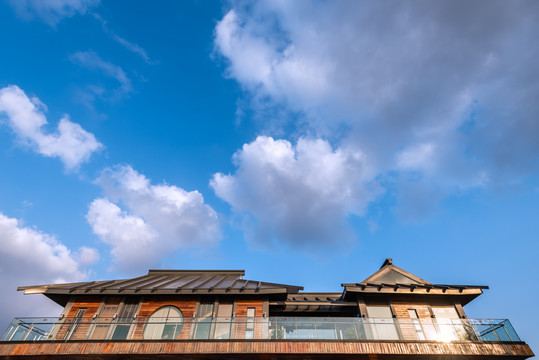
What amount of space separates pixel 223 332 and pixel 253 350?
5.16ft

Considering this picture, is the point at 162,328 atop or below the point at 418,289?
below

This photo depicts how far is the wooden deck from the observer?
1206cm

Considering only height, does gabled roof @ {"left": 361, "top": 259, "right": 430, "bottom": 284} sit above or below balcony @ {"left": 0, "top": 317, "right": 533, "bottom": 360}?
above

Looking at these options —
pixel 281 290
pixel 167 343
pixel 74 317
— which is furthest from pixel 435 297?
pixel 74 317

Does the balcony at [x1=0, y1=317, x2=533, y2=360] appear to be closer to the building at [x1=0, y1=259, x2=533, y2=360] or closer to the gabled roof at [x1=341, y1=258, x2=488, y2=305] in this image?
the building at [x1=0, y1=259, x2=533, y2=360]

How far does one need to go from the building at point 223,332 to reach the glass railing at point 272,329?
39mm

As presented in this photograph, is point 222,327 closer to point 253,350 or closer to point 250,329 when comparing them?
point 250,329

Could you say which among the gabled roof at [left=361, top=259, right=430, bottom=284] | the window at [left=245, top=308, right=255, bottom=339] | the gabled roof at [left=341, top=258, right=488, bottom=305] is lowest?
the window at [left=245, top=308, right=255, bottom=339]

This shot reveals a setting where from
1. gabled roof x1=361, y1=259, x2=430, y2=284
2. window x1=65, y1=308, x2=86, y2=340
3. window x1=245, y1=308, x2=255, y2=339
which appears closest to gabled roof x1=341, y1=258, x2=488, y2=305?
gabled roof x1=361, y1=259, x2=430, y2=284

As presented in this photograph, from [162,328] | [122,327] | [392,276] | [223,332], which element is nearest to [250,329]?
[223,332]

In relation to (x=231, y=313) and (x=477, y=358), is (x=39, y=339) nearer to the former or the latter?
(x=231, y=313)

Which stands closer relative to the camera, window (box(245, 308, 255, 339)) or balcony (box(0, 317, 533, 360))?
balcony (box(0, 317, 533, 360))

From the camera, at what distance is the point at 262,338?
12469 mm

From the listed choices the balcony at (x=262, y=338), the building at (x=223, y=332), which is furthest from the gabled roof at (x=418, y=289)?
the balcony at (x=262, y=338)
